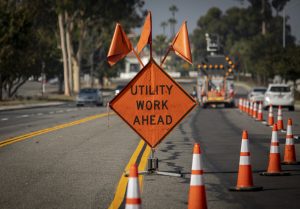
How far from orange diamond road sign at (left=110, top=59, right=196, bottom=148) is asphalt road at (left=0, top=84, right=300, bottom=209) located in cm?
83

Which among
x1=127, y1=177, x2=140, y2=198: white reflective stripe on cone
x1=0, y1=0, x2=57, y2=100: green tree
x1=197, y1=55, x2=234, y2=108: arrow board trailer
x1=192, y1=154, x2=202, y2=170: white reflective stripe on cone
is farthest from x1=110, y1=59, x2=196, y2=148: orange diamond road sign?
x1=0, y1=0, x2=57, y2=100: green tree

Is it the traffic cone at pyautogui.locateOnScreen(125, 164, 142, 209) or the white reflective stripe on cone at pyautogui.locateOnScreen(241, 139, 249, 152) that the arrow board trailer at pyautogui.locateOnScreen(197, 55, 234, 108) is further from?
the traffic cone at pyautogui.locateOnScreen(125, 164, 142, 209)

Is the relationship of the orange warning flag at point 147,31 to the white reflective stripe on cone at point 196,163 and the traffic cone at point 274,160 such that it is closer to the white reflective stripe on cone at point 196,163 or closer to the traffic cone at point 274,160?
the traffic cone at point 274,160

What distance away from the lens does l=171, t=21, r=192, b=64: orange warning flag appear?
1380cm

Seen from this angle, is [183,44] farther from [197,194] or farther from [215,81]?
[215,81]

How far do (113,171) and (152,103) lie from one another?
1.56 m

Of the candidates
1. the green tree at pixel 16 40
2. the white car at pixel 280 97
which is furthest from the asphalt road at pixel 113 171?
the green tree at pixel 16 40

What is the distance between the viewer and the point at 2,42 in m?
57.5

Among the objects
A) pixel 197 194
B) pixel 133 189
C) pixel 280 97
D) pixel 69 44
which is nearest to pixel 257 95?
pixel 280 97

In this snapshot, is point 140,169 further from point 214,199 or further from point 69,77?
point 69,77

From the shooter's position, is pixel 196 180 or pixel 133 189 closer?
pixel 133 189

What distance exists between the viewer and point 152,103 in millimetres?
13328

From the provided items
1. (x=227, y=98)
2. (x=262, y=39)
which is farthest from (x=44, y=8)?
(x=262, y=39)

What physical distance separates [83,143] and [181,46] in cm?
762
